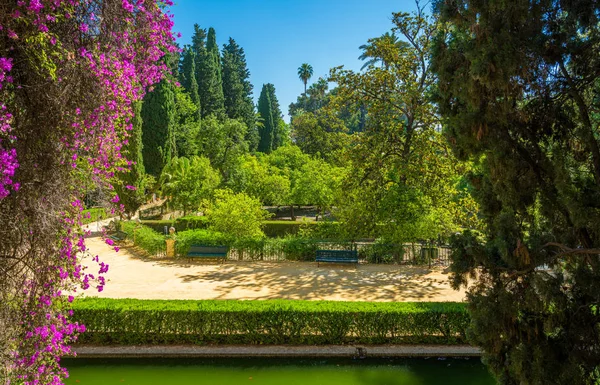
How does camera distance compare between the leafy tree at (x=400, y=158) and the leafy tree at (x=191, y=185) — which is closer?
the leafy tree at (x=400, y=158)

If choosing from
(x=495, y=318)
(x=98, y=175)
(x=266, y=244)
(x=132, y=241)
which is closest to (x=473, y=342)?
(x=495, y=318)

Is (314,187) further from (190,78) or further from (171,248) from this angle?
(190,78)

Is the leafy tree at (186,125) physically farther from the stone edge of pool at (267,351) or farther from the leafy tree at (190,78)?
the stone edge of pool at (267,351)

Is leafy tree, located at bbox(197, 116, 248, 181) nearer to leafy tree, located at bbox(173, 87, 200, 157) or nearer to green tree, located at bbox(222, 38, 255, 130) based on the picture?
leafy tree, located at bbox(173, 87, 200, 157)

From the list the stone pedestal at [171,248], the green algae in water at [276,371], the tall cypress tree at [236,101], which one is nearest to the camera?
the green algae in water at [276,371]

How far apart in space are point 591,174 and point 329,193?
2047 centimetres

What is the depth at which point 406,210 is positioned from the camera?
51.3 feet

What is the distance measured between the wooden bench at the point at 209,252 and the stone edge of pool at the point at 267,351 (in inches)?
310

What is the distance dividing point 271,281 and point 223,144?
21.8 metres

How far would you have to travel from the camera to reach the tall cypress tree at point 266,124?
5234 centimetres

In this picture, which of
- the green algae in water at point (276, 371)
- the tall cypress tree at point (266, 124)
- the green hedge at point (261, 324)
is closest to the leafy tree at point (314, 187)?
the green hedge at point (261, 324)

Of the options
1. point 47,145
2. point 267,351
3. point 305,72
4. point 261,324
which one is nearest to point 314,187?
point 261,324

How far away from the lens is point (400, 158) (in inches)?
655

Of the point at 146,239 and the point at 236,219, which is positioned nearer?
the point at 236,219
